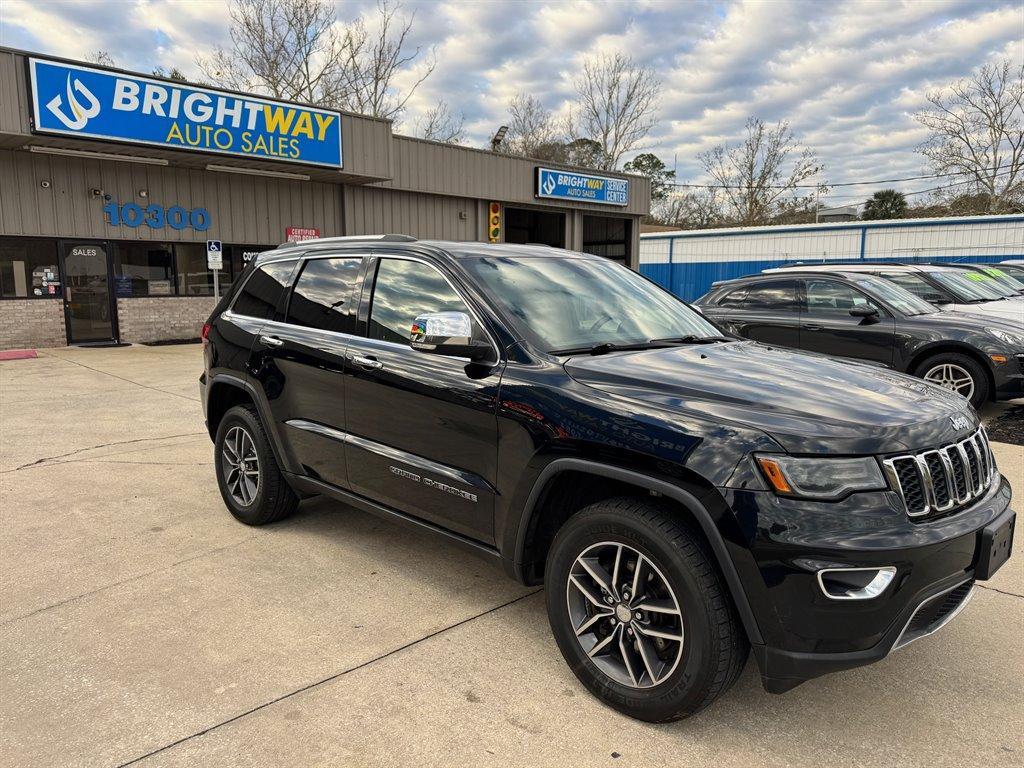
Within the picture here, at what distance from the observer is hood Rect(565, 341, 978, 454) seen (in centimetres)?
237

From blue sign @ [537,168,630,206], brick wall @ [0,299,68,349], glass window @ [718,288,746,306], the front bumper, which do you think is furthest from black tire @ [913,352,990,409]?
blue sign @ [537,168,630,206]

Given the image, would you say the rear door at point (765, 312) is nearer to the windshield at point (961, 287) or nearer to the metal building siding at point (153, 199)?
the windshield at point (961, 287)

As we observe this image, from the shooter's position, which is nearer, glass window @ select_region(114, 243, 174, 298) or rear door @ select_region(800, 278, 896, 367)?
rear door @ select_region(800, 278, 896, 367)

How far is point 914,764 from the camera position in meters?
2.40

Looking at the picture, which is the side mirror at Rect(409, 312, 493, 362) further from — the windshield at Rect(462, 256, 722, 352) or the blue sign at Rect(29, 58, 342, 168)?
the blue sign at Rect(29, 58, 342, 168)

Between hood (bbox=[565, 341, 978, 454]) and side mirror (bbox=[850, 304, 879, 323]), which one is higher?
side mirror (bbox=[850, 304, 879, 323])

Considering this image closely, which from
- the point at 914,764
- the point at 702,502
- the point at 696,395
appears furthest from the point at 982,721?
the point at 696,395

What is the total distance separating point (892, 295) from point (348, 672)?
7780mm

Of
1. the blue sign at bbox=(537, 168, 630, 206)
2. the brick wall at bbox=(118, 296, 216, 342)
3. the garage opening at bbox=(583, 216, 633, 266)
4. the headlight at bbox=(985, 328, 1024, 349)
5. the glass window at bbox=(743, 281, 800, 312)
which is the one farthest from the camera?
the garage opening at bbox=(583, 216, 633, 266)

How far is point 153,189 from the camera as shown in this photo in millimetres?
16219

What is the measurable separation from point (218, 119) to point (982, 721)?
16.4 metres

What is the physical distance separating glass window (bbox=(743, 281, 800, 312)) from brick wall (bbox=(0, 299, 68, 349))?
14.0 m

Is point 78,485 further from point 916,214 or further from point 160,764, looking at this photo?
point 916,214

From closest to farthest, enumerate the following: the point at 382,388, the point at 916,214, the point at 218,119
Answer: the point at 382,388 → the point at 218,119 → the point at 916,214
